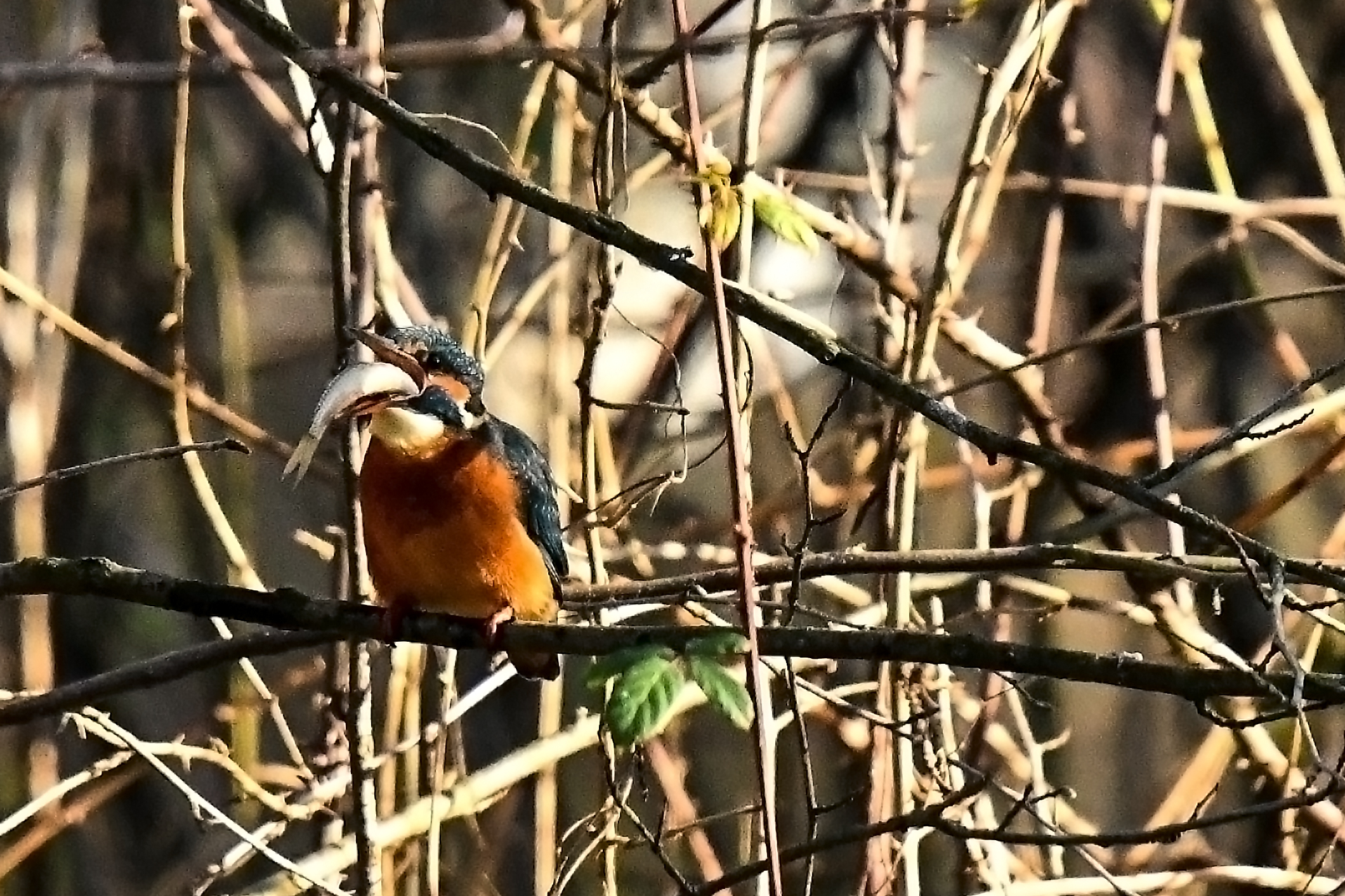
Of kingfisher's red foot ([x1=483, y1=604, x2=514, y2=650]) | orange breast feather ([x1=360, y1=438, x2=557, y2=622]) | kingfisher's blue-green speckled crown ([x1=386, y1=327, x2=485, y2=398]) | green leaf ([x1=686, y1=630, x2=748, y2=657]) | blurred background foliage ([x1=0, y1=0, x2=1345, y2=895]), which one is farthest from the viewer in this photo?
blurred background foliage ([x1=0, y1=0, x2=1345, y2=895])

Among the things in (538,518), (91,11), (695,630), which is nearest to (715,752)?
(538,518)

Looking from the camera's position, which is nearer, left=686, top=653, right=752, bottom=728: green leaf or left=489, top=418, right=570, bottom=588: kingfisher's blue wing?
left=686, top=653, right=752, bottom=728: green leaf

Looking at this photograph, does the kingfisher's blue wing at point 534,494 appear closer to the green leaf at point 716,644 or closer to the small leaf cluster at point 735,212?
the small leaf cluster at point 735,212

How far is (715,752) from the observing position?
5281mm

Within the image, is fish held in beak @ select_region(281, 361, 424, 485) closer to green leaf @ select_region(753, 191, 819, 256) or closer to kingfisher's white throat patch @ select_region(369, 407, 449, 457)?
kingfisher's white throat patch @ select_region(369, 407, 449, 457)

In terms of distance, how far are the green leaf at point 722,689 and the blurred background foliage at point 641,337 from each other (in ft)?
7.28

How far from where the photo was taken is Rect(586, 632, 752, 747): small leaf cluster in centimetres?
153

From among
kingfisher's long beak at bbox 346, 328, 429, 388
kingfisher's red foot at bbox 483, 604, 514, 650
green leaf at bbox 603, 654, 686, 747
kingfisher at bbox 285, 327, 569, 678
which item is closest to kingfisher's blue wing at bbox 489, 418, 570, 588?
kingfisher at bbox 285, 327, 569, 678

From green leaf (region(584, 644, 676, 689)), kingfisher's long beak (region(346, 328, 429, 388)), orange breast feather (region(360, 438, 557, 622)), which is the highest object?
kingfisher's long beak (region(346, 328, 429, 388))

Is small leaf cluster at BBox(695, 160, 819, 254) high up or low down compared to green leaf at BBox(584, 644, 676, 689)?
up

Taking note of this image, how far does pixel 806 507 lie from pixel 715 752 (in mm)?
3276

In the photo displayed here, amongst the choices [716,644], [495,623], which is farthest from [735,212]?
[495,623]

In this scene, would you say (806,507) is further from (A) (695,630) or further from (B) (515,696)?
(B) (515,696)

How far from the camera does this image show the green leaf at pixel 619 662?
161 cm
